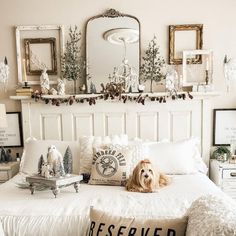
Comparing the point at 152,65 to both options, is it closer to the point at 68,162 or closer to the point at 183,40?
the point at 183,40

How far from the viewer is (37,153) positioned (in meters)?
2.94

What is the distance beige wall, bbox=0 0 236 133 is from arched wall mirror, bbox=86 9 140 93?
0.29 ft

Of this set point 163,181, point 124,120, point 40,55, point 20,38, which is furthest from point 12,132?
point 163,181

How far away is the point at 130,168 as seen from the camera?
256cm

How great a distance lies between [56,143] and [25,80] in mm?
872

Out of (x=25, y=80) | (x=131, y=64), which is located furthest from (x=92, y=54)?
(x=25, y=80)

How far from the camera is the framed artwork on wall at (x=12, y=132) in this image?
341 cm

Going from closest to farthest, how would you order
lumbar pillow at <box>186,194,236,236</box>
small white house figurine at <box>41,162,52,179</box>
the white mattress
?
lumbar pillow at <box>186,194,236,236</box> → the white mattress → small white house figurine at <box>41,162,52,179</box>

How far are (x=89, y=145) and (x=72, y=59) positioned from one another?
1.02 meters

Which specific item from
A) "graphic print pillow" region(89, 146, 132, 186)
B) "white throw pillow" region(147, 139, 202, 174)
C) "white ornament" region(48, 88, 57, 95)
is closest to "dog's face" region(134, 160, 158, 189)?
"graphic print pillow" region(89, 146, 132, 186)

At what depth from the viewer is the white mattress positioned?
1.77 metres

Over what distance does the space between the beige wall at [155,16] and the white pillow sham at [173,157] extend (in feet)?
2.65

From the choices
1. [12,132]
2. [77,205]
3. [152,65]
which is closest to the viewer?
[77,205]

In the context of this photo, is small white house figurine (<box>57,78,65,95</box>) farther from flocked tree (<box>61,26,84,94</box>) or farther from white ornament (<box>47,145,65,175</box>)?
white ornament (<box>47,145,65,175</box>)
